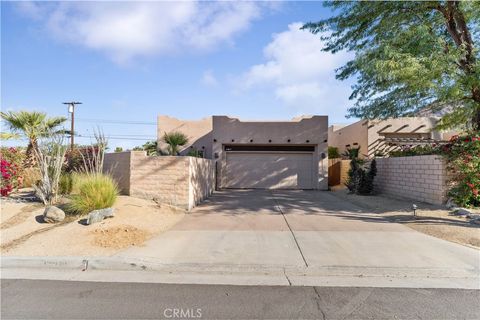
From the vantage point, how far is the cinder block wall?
35.8ft

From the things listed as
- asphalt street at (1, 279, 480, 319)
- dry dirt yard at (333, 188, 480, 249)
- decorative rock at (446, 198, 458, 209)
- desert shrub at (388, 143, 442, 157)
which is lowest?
asphalt street at (1, 279, 480, 319)

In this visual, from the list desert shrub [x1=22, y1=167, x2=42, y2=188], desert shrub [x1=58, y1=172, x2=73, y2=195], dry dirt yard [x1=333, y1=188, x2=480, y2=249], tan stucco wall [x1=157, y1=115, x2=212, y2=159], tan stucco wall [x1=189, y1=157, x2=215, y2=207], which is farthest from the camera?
tan stucco wall [x1=157, y1=115, x2=212, y2=159]

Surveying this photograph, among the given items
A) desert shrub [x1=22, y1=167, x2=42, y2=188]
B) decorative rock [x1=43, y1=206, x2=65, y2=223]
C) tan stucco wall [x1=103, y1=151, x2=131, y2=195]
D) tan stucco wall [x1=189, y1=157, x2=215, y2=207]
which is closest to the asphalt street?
decorative rock [x1=43, y1=206, x2=65, y2=223]

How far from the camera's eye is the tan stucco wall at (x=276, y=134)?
64.5 feet

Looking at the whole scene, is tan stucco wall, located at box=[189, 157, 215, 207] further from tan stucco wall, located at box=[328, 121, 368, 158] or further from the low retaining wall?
tan stucco wall, located at box=[328, 121, 368, 158]

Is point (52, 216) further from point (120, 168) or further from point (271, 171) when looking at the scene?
point (271, 171)

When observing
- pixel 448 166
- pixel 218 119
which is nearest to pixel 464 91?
pixel 448 166

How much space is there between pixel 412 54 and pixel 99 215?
994 centimetres

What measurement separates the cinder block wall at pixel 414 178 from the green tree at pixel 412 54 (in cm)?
200

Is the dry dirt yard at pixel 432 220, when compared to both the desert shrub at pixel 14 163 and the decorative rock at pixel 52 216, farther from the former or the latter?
the desert shrub at pixel 14 163

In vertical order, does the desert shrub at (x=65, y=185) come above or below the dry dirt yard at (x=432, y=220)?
above

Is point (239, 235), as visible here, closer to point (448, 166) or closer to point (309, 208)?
point (309, 208)

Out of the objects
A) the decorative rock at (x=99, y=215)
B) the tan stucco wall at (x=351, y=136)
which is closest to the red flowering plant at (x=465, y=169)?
the tan stucco wall at (x=351, y=136)

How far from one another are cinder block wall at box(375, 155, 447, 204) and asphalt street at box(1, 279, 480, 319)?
692 centimetres
